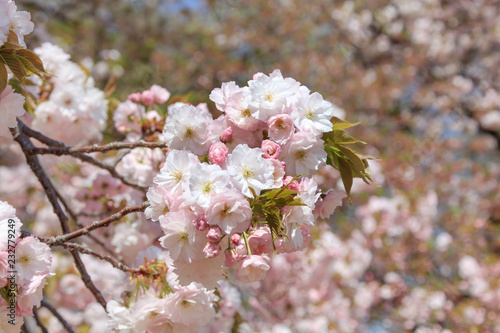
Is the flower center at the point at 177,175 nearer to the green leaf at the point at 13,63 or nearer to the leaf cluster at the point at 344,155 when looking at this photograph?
the leaf cluster at the point at 344,155

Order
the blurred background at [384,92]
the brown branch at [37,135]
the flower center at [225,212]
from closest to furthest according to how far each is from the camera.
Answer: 1. the flower center at [225,212]
2. the brown branch at [37,135]
3. the blurred background at [384,92]

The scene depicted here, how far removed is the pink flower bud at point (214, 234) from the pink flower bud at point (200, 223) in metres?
0.01

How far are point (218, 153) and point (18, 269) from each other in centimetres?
48

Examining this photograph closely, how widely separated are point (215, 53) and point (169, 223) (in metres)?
5.26

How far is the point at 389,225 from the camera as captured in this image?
14.8 ft

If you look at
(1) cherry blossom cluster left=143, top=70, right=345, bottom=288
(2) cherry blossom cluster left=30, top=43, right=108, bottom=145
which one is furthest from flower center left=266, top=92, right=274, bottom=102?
(2) cherry blossom cluster left=30, top=43, right=108, bottom=145

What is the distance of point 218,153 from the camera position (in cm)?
90

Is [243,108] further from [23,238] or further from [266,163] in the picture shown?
[23,238]

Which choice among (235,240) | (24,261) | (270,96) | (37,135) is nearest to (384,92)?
(37,135)

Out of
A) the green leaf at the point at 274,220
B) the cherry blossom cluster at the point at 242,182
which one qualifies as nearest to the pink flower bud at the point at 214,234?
the cherry blossom cluster at the point at 242,182

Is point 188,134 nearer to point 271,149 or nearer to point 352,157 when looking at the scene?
point 271,149

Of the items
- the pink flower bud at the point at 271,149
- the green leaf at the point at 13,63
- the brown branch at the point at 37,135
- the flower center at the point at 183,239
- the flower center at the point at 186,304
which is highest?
the green leaf at the point at 13,63

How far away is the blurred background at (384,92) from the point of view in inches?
175

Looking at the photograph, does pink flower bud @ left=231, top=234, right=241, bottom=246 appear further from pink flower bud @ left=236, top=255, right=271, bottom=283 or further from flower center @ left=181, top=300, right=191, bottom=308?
flower center @ left=181, top=300, right=191, bottom=308
